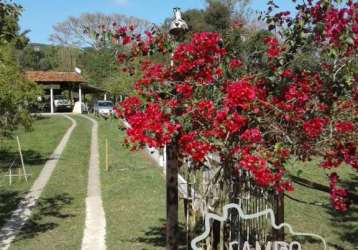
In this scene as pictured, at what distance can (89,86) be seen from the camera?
52.2 m

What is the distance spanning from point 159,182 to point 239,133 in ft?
29.6

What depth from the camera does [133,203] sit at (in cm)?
1151

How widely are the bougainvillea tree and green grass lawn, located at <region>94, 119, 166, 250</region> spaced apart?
188 cm

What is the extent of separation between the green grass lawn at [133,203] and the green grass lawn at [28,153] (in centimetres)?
213

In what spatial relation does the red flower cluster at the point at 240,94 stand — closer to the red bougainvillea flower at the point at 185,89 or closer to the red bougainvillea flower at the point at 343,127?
the red bougainvillea flower at the point at 185,89

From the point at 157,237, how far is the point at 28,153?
46.5ft

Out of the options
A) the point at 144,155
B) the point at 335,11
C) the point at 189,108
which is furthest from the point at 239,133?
the point at 144,155

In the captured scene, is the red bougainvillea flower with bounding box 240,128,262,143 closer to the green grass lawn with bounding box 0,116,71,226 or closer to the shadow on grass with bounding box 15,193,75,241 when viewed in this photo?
the shadow on grass with bounding box 15,193,75,241

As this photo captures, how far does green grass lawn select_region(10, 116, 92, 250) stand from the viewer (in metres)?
8.60

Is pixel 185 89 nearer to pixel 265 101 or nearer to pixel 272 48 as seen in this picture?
pixel 265 101

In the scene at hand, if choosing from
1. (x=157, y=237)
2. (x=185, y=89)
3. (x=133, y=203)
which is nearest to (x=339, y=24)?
(x=185, y=89)

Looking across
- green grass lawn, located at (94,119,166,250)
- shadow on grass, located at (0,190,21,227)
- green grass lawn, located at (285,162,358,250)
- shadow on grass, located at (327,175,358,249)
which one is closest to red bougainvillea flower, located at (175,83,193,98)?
green grass lawn, located at (94,119,166,250)

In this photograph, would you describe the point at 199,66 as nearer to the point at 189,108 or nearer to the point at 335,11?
the point at 189,108

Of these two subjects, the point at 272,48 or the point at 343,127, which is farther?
the point at 272,48
